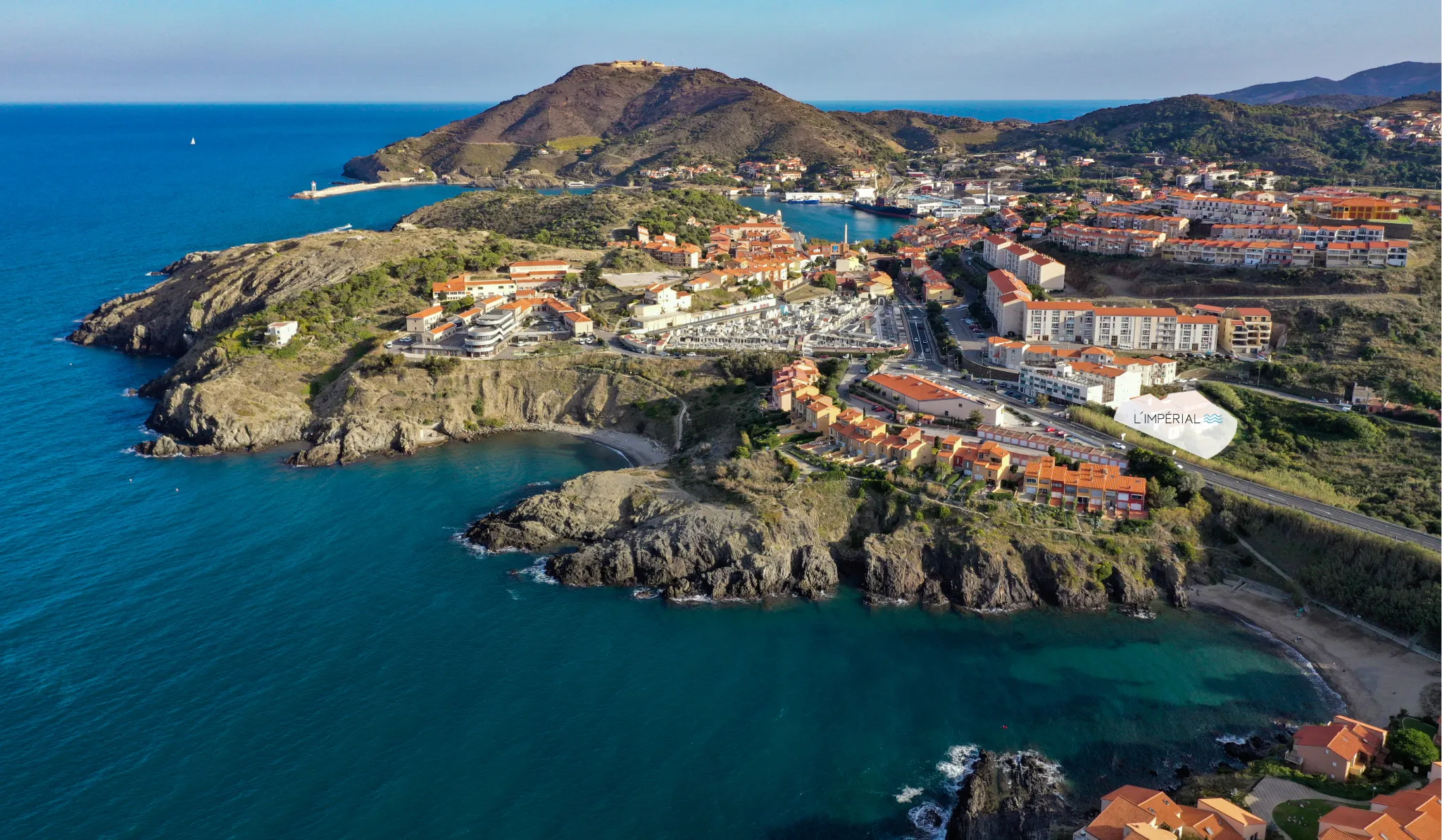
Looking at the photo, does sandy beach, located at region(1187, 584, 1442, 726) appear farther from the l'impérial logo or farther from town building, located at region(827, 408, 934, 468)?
town building, located at region(827, 408, 934, 468)

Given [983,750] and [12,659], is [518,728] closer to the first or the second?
[983,750]

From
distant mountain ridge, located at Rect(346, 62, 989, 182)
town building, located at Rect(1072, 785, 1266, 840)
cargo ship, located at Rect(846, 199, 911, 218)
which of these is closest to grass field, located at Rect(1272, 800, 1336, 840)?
town building, located at Rect(1072, 785, 1266, 840)

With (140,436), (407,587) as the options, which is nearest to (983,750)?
(407,587)

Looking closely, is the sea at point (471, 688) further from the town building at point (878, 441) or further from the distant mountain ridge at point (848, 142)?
the distant mountain ridge at point (848, 142)

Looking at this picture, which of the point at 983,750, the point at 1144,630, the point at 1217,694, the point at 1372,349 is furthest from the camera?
the point at 1372,349

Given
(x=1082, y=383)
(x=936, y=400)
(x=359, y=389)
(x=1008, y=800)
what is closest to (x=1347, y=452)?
(x=1082, y=383)

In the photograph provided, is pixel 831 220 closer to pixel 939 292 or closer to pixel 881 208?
pixel 881 208
